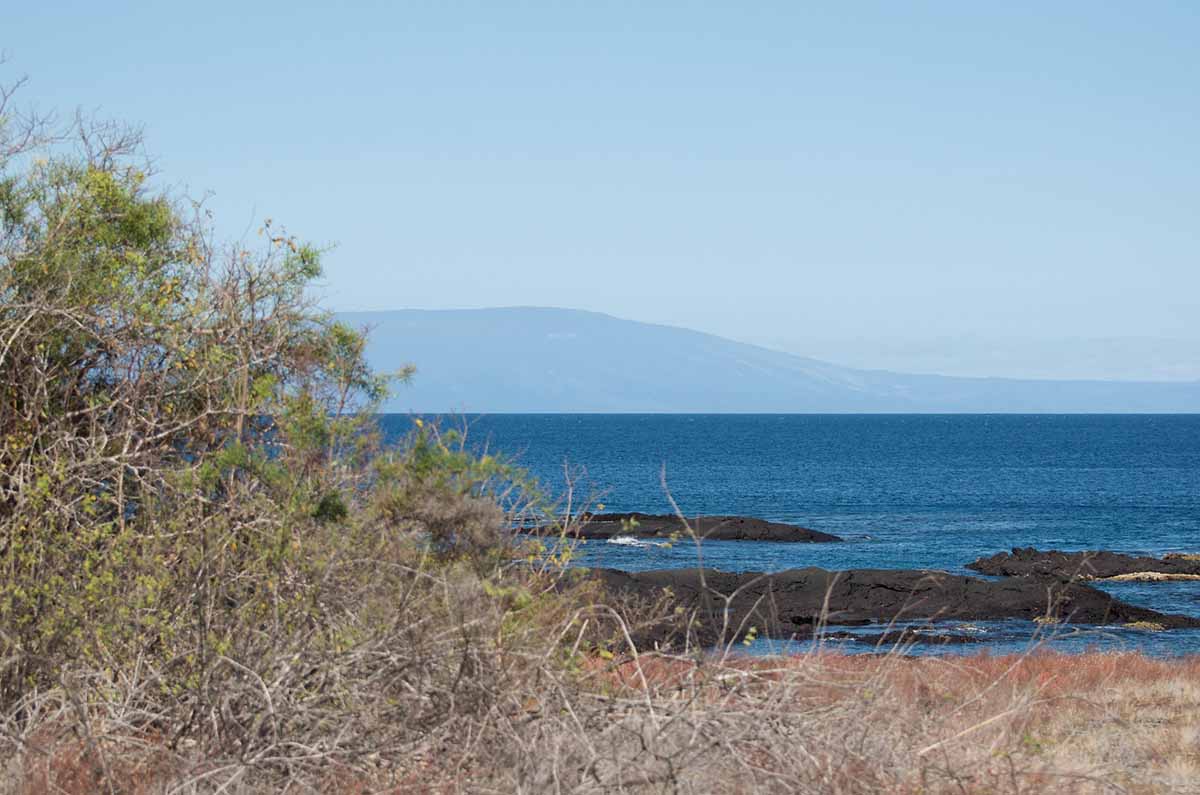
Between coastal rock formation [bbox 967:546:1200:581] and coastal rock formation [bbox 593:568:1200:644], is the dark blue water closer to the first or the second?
coastal rock formation [bbox 967:546:1200:581]

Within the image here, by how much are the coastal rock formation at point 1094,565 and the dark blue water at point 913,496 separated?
1.12 metres

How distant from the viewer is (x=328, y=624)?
7723 mm

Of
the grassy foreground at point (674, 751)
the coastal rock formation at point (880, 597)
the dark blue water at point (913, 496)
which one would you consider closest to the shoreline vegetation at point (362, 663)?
the grassy foreground at point (674, 751)

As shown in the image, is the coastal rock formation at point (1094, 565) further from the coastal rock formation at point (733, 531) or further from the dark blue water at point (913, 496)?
the coastal rock formation at point (733, 531)

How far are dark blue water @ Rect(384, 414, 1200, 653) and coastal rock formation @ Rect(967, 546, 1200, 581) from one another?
112 centimetres

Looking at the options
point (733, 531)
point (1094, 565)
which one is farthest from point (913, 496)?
point (1094, 565)

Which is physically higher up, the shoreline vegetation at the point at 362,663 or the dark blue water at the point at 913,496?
the shoreline vegetation at the point at 362,663

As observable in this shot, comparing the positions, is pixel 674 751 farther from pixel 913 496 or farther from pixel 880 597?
pixel 913 496

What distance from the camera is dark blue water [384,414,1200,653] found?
1614 inches

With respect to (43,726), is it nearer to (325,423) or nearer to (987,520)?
(325,423)

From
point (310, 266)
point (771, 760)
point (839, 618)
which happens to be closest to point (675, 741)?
point (771, 760)

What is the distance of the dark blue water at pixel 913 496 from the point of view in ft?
135

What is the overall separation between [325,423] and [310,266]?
506 cm

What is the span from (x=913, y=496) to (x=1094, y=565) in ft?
106
